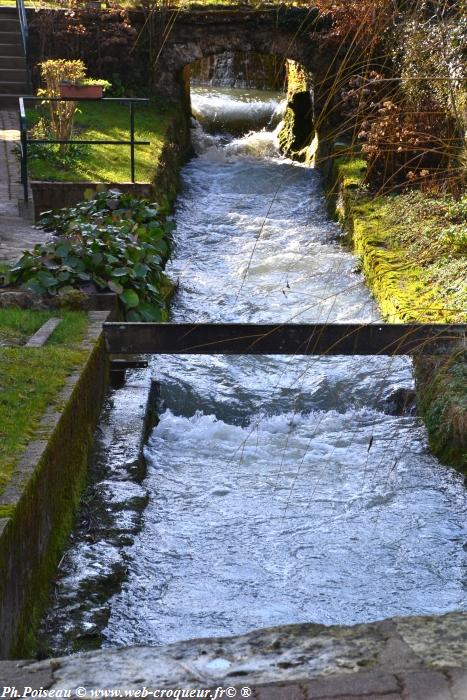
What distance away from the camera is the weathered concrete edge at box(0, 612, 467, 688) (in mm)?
2977

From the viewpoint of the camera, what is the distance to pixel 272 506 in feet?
22.7

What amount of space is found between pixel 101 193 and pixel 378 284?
3.16 meters

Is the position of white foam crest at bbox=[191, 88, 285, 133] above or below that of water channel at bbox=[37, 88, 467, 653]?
above

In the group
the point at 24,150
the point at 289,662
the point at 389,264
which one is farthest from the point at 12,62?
the point at 289,662

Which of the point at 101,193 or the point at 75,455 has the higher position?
the point at 101,193

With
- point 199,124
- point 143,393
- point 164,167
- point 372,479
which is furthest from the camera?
point 199,124

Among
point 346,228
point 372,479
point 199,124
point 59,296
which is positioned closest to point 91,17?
point 199,124

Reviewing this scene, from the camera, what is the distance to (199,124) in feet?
68.8

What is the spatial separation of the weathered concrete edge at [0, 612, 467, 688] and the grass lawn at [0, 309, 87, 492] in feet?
5.85

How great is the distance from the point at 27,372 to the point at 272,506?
181 cm

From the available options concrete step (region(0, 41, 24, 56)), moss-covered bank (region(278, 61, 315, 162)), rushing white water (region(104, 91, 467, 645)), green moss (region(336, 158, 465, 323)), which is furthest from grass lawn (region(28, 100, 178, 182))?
rushing white water (region(104, 91, 467, 645))

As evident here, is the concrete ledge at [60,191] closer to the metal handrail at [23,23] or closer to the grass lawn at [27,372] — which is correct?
the grass lawn at [27,372]

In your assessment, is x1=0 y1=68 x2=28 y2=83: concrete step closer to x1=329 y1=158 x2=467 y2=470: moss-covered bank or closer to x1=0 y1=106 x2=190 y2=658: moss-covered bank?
x1=329 y1=158 x2=467 y2=470: moss-covered bank

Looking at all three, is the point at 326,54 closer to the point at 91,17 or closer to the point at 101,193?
the point at 91,17
